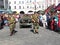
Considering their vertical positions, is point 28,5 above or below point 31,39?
above

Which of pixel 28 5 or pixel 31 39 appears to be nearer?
pixel 31 39

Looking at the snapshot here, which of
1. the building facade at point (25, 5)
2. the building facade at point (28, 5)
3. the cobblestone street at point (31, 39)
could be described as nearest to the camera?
the cobblestone street at point (31, 39)

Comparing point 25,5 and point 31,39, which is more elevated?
point 25,5

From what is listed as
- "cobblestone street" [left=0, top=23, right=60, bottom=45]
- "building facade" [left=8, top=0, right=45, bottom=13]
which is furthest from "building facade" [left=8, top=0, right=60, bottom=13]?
"cobblestone street" [left=0, top=23, right=60, bottom=45]

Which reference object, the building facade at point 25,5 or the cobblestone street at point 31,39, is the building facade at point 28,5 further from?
the cobblestone street at point 31,39

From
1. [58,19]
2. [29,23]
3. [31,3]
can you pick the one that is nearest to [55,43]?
[58,19]

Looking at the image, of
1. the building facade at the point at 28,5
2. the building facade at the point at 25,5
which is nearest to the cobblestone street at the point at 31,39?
the building facade at the point at 28,5

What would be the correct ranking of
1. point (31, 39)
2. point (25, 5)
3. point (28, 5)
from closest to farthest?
point (31, 39) → point (28, 5) → point (25, 5)

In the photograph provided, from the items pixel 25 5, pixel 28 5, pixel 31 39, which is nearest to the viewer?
pixel 31 39

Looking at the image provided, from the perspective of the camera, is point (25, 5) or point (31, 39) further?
point (25, 5)

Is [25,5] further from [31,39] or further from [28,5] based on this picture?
[31,39]

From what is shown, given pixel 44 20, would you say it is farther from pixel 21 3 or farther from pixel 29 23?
pixel 21 3

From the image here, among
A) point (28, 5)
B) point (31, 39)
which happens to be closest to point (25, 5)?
point (28, 5)

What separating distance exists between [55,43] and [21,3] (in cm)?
10287
